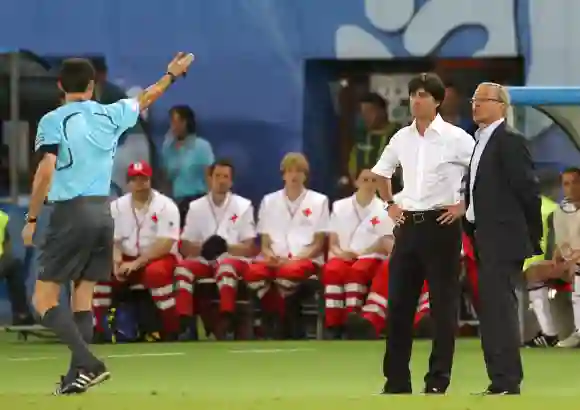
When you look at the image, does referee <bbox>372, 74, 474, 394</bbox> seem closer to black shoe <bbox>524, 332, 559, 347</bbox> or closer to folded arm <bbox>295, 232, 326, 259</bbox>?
black shoe <bbox>524, 332, 559, 347</bbox>

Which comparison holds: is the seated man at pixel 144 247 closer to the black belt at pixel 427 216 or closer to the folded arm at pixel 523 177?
the black belt at pixel 427 216

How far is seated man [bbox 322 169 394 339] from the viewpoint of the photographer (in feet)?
55.2

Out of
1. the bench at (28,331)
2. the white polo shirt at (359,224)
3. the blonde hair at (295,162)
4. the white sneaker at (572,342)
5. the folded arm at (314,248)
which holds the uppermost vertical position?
the blonde hair at (295,162)

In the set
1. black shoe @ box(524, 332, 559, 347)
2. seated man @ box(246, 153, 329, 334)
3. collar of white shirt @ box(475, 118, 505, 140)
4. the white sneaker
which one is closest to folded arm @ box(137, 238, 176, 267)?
seated man @ box(246, 153, 329, 334)

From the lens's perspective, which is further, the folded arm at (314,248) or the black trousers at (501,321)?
the folded arm at (314,248)

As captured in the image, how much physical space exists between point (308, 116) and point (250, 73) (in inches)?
29.3

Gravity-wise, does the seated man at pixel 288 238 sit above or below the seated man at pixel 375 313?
above

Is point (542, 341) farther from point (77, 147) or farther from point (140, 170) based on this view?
point (77, 147)

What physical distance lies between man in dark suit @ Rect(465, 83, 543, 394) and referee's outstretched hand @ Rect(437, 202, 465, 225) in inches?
11.2

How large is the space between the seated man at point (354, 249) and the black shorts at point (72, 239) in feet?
20.4

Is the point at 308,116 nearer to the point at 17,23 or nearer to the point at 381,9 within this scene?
the point at 381,9

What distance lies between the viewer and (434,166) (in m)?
11.1

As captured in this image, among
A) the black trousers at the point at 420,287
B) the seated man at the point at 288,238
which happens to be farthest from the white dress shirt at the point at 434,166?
the seated man at the point at 288,238

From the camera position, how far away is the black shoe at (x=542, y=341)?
16.3 metres
